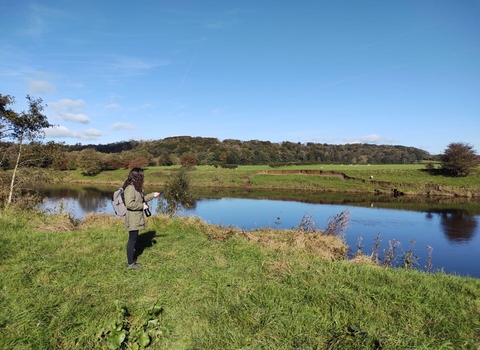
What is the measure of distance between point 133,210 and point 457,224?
2016 cm

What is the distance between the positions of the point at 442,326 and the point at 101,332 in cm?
426

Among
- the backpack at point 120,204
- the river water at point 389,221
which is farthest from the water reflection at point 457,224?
the backpack at point 120,204

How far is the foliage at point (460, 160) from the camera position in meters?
36.1

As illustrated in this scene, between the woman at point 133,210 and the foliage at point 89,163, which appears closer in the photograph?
the woman at point 133,210

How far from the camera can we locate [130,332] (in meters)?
3.70

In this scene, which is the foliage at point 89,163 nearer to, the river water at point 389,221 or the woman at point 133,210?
the river water at point 389,221

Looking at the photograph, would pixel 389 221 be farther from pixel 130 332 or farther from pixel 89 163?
pixel 89 163

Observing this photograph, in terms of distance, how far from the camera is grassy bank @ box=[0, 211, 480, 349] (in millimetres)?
3607

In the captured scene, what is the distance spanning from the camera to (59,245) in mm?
7160

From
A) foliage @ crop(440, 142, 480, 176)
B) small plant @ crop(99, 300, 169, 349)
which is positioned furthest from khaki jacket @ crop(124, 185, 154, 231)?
foliage @ crop(440, 142, 480, 176)

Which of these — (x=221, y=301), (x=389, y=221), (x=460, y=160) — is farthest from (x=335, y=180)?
(x=221, y=301)

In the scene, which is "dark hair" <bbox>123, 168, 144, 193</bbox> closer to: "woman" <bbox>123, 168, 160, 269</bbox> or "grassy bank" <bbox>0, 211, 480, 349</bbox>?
"woman" <bbox>123, 168, 160, 269</bbox>

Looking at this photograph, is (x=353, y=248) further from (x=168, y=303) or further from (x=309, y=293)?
(x=168, y=303)

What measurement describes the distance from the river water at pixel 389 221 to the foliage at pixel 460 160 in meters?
9.67
